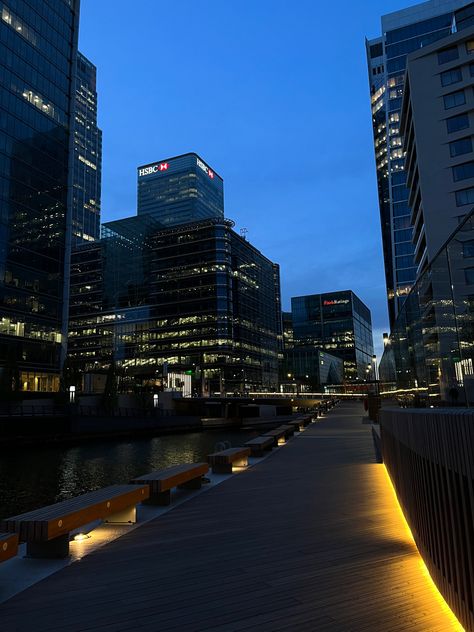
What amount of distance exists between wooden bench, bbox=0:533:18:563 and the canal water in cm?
1163

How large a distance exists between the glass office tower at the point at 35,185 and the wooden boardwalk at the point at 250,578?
6163 centimetres

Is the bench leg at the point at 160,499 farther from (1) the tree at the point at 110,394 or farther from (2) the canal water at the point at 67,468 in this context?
(1) the tree at the point at 110,394

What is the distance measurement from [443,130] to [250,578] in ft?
230

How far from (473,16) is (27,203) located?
71.9 m

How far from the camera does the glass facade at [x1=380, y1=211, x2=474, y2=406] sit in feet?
23.0

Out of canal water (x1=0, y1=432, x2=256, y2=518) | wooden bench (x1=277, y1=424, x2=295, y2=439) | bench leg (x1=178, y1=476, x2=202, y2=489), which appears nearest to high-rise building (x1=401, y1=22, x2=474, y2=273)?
wooden bench (x1=277, y1=424, x2=295, y2=439)

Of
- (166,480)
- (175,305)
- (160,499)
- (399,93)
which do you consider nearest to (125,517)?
(166,480)

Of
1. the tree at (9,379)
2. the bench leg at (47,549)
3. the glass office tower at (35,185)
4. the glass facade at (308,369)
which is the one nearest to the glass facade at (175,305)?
the glass facade at (308,369)

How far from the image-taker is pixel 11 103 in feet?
225

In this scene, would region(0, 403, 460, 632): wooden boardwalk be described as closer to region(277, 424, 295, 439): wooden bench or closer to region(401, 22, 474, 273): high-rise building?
region(277, 424, 295, 439): wooden bench

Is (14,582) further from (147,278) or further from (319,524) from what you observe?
(147,278)

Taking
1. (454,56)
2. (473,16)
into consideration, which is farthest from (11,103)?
(473,16)

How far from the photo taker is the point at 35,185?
72375mm

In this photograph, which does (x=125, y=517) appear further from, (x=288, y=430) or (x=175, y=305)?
(x=175, y=305)
